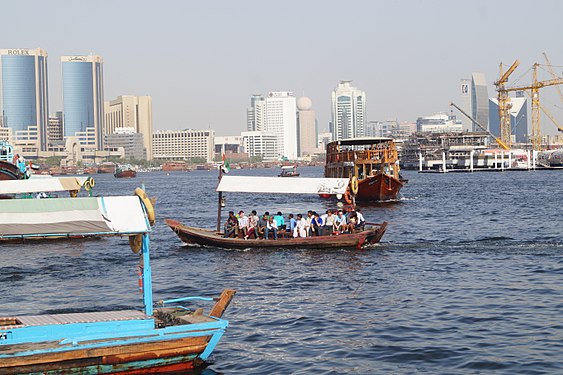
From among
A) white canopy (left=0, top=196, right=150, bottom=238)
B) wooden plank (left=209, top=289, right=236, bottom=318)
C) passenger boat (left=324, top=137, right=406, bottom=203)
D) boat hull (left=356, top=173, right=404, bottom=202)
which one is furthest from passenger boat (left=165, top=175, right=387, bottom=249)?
passenger boat (left=324, top=137, right=406, bottom=203)

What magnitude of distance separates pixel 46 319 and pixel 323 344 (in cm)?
622

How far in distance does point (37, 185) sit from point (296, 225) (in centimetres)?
1519

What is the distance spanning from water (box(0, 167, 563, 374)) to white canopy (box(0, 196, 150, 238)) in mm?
3726

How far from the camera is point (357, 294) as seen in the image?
944 inches

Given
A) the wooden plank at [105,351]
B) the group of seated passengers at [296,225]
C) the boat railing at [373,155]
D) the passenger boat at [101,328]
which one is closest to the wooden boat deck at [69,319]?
the passenger boat at [101,328]

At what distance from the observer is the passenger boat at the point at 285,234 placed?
107 ft

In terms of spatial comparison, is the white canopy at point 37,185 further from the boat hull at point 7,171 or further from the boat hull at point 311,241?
the boat hull at point 7,171

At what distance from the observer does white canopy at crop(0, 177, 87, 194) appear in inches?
1594

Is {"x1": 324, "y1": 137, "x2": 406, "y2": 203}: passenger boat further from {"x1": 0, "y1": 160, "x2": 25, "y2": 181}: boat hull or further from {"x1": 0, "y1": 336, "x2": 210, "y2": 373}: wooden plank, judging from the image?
{"x1": 0, "y1": 336, "x2": 210, "y2": 373}: wooden plank

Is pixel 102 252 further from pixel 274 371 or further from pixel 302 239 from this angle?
pixel 274 371

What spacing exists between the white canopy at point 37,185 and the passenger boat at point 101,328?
988 inches

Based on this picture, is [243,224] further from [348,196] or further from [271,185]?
[348,196]

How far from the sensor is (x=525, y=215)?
51.1 metres

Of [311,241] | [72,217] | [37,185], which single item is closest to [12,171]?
[37,185]
